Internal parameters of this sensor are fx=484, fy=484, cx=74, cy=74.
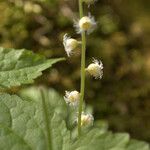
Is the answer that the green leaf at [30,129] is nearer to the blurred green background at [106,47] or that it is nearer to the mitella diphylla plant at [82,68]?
the mitella diphylla plant at [82,68]

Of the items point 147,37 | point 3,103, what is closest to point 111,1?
point 147,37

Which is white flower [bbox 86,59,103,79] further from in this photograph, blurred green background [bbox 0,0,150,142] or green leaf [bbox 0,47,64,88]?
blurred green background [bbox 0,0,150,142]

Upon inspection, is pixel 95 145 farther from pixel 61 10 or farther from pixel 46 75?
pixel 61 10

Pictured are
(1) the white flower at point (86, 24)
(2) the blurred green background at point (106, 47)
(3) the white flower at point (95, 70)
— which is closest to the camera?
(1) the white flower at point (86, 24)

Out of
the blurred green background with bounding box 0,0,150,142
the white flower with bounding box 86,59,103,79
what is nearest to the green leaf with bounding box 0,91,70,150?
the white flower with bounding box 86,59,103,79

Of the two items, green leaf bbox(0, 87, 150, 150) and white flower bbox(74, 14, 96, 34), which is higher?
white flower bbox(74, 14, 96, 34)

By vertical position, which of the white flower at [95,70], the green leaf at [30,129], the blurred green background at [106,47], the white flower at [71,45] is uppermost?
the blurred green background at [106,47]

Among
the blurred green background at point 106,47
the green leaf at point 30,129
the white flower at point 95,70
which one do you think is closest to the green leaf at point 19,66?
the green leaf at point 30,129
